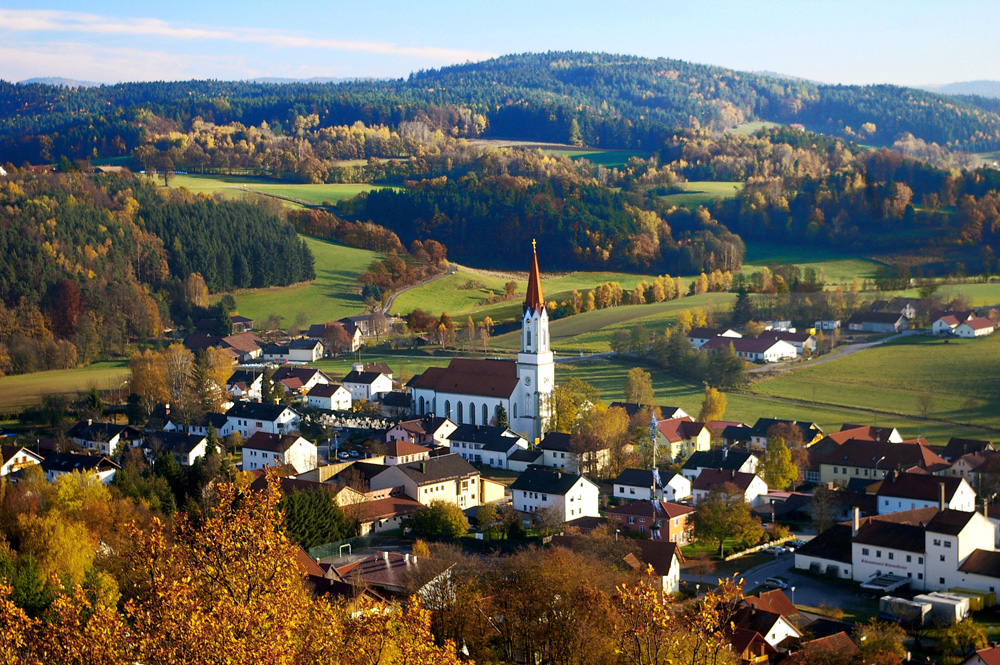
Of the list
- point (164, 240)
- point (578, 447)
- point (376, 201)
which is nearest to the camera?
point (578, 447)

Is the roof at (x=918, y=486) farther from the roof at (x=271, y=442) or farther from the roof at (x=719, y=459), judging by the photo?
the roof at (x=271, y=442)

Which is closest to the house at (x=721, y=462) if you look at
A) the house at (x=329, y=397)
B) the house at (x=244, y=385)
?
the house at (x=329, y=397)

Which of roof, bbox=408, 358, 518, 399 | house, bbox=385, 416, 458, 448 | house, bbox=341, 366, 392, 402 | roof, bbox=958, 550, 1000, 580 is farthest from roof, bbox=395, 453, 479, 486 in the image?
roof, bbox=958, 550, 1000, 580

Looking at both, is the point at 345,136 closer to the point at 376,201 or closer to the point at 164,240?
the point at 376,201

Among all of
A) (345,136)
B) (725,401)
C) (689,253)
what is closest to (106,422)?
(725,401)

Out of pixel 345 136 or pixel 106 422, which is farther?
pixel 345 136

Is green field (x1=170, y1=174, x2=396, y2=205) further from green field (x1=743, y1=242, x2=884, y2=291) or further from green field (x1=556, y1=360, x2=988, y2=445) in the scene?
green field (x1=556, y1=360, x2=988, y2=445)

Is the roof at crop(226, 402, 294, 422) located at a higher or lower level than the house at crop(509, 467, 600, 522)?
lower
